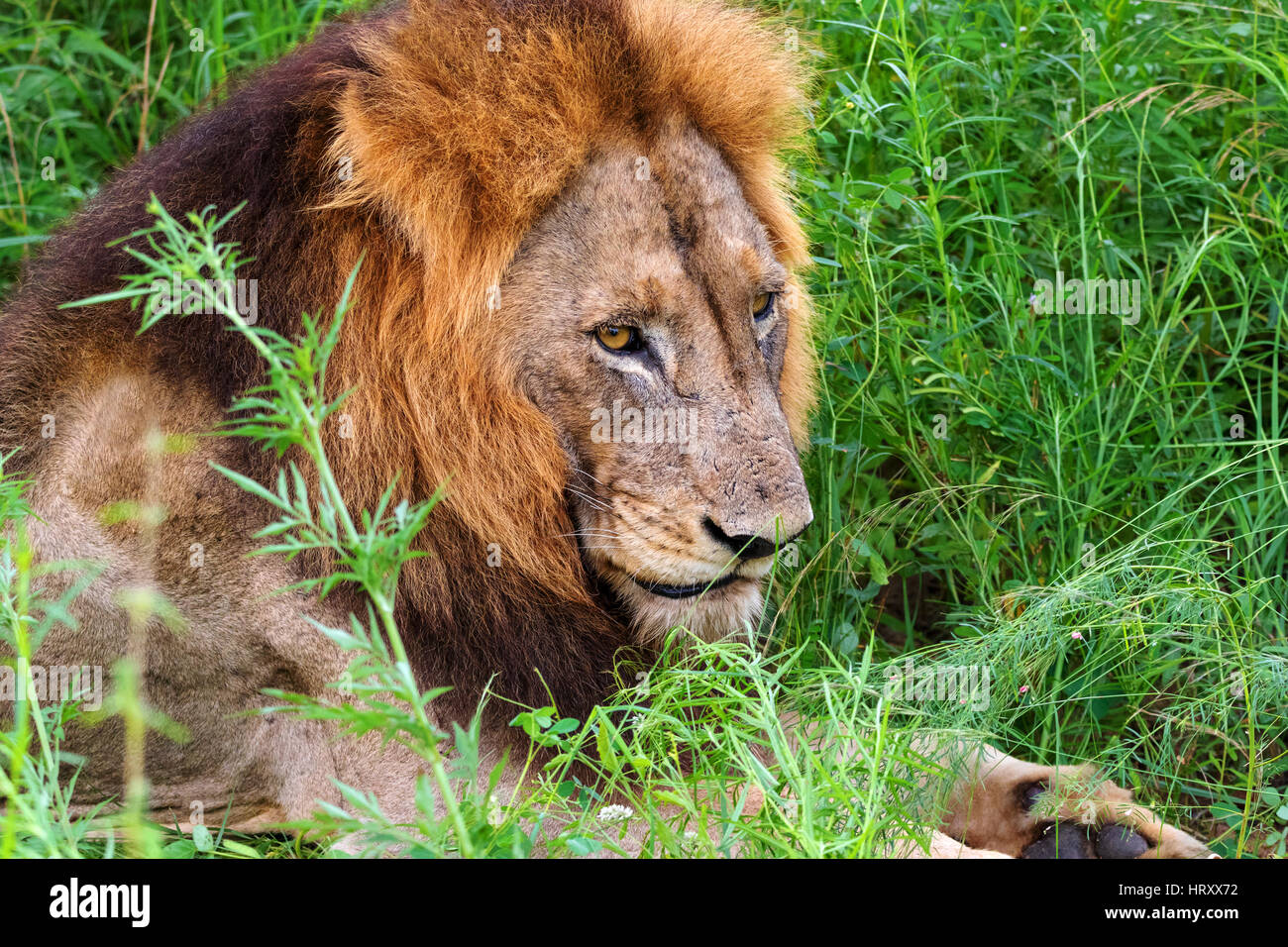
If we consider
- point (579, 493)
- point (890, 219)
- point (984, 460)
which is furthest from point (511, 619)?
point (890, 219)

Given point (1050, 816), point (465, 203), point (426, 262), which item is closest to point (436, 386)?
point (426, 262)

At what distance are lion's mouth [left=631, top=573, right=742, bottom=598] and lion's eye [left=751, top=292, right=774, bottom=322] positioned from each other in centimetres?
65

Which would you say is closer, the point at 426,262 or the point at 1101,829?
the point at 426,262

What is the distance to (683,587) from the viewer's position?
3137mm

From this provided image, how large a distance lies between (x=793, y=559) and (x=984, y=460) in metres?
0.87

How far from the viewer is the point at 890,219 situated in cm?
473

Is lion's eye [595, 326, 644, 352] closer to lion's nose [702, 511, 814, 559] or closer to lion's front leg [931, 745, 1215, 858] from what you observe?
lion's nose [702, 511, 814, 559]

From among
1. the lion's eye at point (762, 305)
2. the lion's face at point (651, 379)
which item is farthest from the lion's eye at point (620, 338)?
the lion's eye at point (762, 305)

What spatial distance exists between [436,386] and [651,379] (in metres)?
0.47

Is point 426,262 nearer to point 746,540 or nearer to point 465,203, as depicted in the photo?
point 465,203

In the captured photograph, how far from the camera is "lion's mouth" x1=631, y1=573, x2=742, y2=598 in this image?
313 centimetres

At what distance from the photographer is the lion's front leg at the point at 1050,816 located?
3.15 metres

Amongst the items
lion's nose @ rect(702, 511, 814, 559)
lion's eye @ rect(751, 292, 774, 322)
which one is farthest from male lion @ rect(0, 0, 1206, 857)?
lion's eye @ rect(751, 292, 774, 322)
